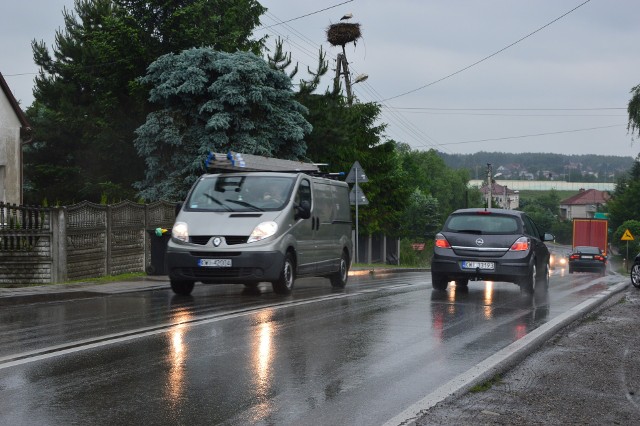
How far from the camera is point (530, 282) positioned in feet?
54.4

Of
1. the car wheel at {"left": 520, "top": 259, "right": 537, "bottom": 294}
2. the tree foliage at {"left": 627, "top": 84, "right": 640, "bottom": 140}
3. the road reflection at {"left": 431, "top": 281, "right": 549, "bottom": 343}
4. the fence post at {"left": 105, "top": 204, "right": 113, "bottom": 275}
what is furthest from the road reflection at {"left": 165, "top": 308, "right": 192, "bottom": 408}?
the tree foliage at {"left": 627, "top": 84, "right": 640, "bottom": 140}

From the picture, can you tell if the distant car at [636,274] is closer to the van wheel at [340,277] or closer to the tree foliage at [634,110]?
the van wheel at [340,277]

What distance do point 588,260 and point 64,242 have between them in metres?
38.1

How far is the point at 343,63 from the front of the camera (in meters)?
48.6

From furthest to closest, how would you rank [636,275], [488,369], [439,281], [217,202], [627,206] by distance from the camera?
[627,206] → [636,275] → [439,281] → [217,202] → [488,369]

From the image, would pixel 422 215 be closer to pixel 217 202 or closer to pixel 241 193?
pixel 241 193

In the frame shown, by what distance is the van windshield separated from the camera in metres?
15.2

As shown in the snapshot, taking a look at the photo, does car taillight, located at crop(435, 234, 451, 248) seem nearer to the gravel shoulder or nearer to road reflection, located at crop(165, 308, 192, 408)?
the gravel shoulder

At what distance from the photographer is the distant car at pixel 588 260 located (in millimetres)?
50312

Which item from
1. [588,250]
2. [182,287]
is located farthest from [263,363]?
Result: [588,250]

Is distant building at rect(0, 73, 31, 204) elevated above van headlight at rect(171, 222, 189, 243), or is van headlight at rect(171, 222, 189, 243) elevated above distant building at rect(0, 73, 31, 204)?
distant building at rect(0, 73, 31, 204)

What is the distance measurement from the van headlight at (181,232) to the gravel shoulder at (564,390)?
20.9 ft

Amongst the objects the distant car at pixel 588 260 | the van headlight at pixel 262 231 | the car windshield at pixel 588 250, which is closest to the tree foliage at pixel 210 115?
the van headlight at pixel 262 231

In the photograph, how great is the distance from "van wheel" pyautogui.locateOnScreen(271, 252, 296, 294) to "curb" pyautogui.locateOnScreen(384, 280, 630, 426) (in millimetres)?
4390
